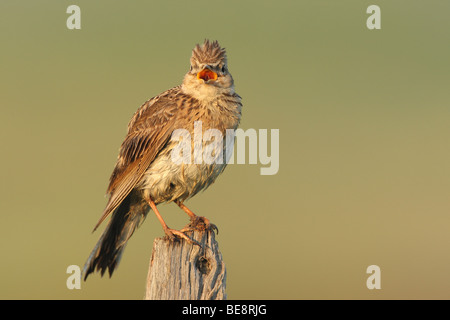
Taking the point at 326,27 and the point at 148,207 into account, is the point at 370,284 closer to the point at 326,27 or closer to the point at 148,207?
the point at 148,207

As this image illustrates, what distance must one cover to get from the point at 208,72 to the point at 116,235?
76.7 inches

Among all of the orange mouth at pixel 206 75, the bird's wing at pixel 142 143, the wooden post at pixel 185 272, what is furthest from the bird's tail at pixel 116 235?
the orange mouth at pixel 206 75

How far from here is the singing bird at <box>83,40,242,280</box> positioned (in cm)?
721

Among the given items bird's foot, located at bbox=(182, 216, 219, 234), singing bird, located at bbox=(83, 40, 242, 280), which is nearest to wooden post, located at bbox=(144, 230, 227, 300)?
bird's foot, located at bbox=(182, 216, 219, 234)

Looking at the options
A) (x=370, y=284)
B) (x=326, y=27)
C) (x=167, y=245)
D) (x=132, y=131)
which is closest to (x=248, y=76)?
(x=326, y=27)

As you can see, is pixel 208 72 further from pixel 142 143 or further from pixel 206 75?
pixel 142 143

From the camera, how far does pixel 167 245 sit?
5.85m

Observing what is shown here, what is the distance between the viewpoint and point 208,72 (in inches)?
291

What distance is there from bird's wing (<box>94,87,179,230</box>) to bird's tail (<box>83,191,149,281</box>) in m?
0.27

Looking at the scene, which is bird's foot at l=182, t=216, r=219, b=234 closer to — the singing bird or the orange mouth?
the singing bird

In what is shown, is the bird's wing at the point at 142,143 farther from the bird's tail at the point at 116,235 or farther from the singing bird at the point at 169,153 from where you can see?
the bird's tail at the point at 116,235

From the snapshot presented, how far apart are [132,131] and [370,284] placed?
5.87m

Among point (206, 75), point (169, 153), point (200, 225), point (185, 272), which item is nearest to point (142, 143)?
point (169, 153)

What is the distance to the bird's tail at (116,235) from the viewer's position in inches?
279
